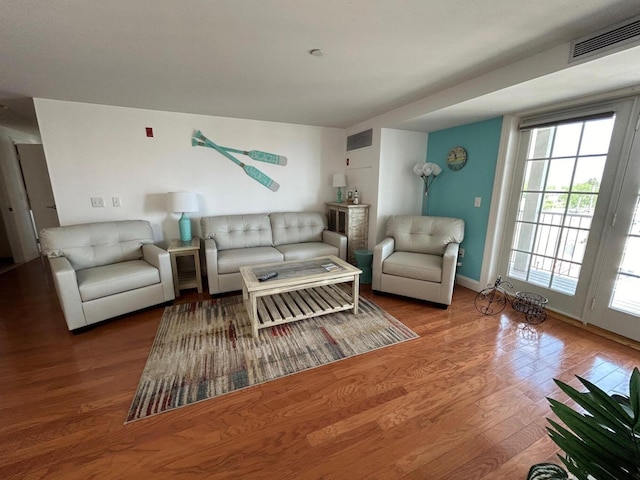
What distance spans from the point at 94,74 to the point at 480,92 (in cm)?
321

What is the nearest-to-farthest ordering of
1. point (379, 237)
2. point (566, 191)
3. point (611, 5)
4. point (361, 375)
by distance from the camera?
point (611, 5), point (361, 375), point (566, 191), point (379, 237)

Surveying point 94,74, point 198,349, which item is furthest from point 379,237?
point 94,74

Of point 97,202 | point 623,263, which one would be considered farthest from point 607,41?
point 97,202

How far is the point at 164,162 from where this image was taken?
3.36m

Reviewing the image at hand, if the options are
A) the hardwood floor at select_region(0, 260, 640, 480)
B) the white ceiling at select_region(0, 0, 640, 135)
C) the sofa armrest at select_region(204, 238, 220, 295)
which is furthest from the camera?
the sofa armrest at select_region(204, 238, 220, 295)

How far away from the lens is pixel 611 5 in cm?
135

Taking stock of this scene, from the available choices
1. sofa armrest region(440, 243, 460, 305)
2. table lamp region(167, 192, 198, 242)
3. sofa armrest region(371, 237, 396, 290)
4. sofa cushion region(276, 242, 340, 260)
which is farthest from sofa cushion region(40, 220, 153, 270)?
sofa armrest region(440, 243, 460, 305)

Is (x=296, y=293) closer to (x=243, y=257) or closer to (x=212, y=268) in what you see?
(x=243, y=257)

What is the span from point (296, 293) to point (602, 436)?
246 cm

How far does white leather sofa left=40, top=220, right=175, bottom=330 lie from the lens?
88.3 inches

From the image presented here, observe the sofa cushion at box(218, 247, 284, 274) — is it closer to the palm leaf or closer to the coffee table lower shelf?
the coffee table lower shelf

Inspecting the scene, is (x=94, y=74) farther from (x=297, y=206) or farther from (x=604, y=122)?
(x=604, y=122)

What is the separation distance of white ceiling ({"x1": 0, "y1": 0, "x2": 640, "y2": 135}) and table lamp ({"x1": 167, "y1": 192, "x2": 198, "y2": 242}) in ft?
3.41

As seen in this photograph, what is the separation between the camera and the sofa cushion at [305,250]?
3.27m
